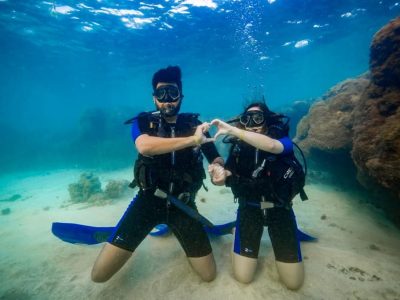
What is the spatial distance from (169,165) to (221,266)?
226 cm

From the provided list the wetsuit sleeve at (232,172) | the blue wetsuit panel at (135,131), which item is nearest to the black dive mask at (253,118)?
the wetsuit sleeve at (232,172)

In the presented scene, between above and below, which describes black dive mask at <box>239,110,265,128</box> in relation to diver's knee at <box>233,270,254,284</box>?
above

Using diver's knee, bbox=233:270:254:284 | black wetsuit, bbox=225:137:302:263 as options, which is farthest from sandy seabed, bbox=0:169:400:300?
black wetsuit, bbox=225:137:302:263

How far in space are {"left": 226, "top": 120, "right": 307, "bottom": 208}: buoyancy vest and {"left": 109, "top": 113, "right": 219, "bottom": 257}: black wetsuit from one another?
2.45ft

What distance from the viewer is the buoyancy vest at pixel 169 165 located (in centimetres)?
468

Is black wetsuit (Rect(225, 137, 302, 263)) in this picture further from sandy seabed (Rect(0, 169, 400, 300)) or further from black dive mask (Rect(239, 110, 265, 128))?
sandy seabed (Rect(0, 169, 400, 300))

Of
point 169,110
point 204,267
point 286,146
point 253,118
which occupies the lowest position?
point 204,267

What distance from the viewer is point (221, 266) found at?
498 centimetres

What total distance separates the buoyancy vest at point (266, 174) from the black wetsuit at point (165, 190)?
0.75 m

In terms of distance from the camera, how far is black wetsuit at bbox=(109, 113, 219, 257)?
4609mm

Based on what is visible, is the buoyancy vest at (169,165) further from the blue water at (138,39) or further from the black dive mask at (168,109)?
the blue water at (138,39)

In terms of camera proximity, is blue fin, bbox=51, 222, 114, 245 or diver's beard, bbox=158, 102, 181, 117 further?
blue fin, bbox=51, 222, 114, 245

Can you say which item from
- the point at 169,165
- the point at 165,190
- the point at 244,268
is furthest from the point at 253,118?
the point at 244,268

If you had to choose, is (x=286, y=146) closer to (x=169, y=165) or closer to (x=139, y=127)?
(x=169, y=165)
